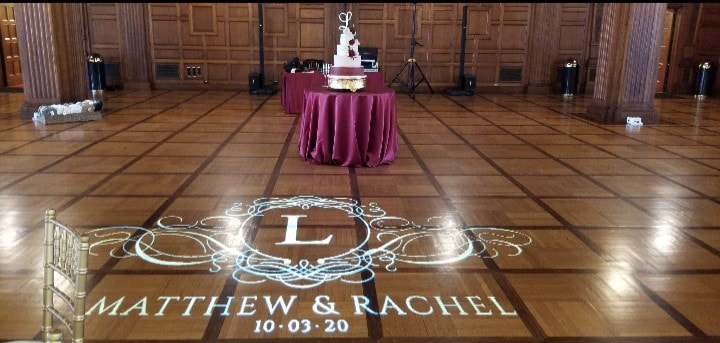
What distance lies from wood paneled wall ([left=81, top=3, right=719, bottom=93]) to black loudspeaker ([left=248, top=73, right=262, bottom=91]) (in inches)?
34.8

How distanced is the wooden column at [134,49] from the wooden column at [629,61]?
9014 mm

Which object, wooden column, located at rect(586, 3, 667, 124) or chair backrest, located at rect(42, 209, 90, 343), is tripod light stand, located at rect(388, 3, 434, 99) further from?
chair backrest, located at rect(42, 209, 90, 343)

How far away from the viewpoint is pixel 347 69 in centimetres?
535

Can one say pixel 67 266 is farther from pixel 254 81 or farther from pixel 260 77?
pixel 260 77

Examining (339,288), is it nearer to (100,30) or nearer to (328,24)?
(328,24)

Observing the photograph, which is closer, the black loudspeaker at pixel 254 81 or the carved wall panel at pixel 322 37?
the black loudspeaker at pixel 254 81

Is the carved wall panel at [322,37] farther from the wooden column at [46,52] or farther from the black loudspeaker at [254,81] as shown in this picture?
the wooden column at [46,52]

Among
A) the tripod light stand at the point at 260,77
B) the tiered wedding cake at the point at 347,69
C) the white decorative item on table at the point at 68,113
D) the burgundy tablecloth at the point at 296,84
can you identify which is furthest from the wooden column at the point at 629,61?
the white decorative item on table at the point at 68,113

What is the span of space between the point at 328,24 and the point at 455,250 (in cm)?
952

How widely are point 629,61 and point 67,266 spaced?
8.13m

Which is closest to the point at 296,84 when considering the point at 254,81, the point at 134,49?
the point at 254,81

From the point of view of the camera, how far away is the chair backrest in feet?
4.77

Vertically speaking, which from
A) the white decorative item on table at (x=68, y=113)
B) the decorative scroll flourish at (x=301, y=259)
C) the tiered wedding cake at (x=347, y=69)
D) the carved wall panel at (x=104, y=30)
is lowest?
the decorative scroll flourish at (x=301, y=259)

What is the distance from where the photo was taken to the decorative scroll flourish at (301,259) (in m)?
2.99
